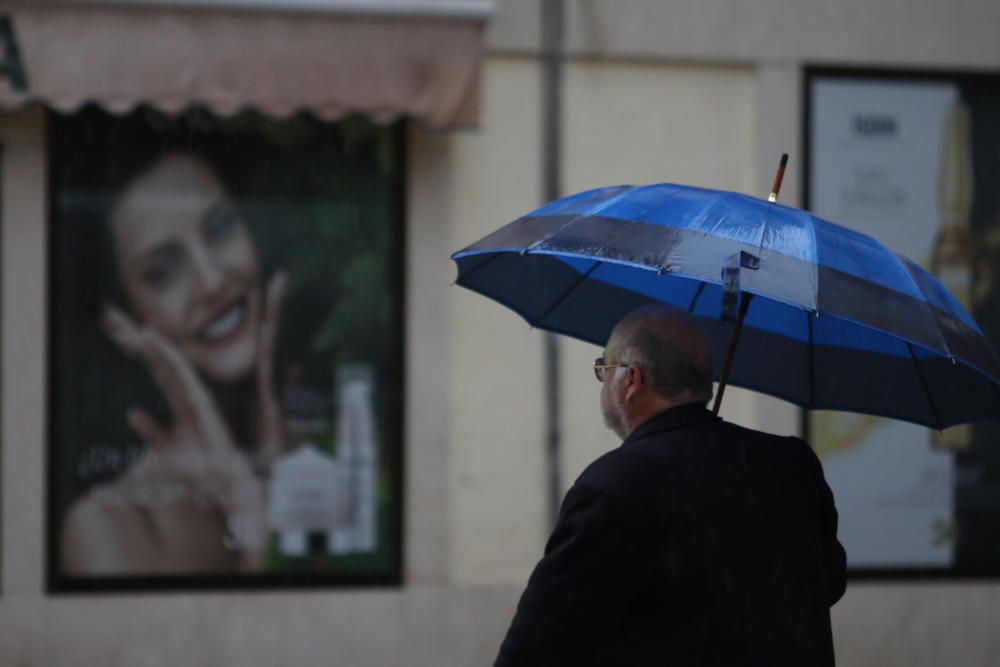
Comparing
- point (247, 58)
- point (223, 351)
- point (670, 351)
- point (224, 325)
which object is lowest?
point (670, 351)

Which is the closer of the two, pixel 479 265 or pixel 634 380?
pixel 634 380

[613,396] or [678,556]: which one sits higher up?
[613,396]

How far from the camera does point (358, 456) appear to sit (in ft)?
24.6

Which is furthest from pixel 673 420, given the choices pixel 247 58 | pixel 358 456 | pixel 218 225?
pixel 218 225

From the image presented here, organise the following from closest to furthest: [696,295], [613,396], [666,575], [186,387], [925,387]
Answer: [666,575] < [613,396] < [925,387] < [696,295] < [186,387]

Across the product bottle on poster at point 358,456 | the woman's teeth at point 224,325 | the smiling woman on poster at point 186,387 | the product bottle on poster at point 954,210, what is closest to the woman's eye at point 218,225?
the smiling woman on poster at point 186,387

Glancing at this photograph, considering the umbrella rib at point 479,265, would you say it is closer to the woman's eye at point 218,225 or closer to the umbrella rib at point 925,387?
the umbrella rib at point 925,387

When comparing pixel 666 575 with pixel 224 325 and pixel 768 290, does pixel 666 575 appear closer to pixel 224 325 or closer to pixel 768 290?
pixel 768 290

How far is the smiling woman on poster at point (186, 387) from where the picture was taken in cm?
727

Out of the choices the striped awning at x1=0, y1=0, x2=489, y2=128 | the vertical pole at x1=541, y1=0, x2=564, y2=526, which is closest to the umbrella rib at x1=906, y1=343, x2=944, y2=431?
A: the striped awning at x1=0, y1=0, x2=489, y2=128

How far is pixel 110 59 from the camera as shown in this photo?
6.77 m

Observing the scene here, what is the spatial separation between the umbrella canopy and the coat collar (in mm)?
278

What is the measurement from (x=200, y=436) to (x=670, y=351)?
4.87 metres

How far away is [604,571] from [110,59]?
5.01 metres
